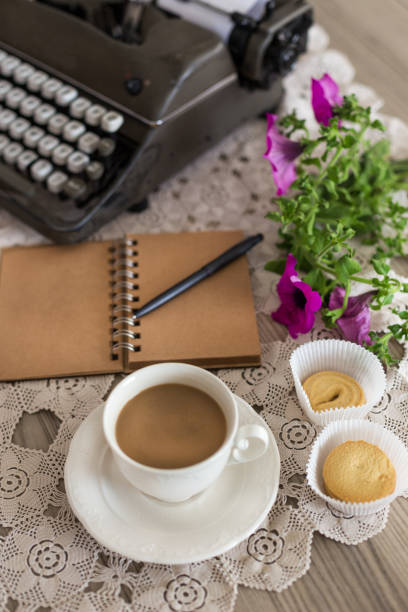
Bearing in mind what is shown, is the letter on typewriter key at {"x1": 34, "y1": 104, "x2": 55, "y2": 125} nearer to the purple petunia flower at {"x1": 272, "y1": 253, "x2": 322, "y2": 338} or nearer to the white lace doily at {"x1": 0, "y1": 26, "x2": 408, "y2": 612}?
the white lace doily at {"x1": 0, "y1": 26, "x2": 408, "y2": 612}

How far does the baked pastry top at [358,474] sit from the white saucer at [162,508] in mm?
66

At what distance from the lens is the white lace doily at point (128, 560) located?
642 mm

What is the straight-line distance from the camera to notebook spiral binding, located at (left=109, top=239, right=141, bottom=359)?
33.7 inches

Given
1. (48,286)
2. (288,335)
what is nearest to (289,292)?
(288,335)

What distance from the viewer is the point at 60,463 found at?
0.74 m

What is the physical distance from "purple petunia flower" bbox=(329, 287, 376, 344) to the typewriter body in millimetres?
402

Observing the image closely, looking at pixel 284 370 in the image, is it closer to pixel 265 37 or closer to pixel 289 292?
pixel 289 292

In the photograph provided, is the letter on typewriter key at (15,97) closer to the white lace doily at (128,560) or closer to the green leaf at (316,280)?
the white lace doily at (128,560)

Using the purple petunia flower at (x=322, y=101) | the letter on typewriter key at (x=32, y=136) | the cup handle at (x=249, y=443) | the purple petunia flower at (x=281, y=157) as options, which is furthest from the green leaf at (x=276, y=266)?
the letter on typewriter key at (x=32, y=136)

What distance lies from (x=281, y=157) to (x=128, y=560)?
1.96 feet

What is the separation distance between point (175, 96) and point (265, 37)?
18cm

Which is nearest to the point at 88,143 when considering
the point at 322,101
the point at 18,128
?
the point at 18,128

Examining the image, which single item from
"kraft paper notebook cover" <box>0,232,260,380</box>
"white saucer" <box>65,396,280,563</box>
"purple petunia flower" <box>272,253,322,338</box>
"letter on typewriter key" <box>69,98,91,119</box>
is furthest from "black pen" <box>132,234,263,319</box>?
"letter on typewriter key" <box>69,98,91,119</box>

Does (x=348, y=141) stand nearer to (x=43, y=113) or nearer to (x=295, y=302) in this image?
(x=295, y=302)
